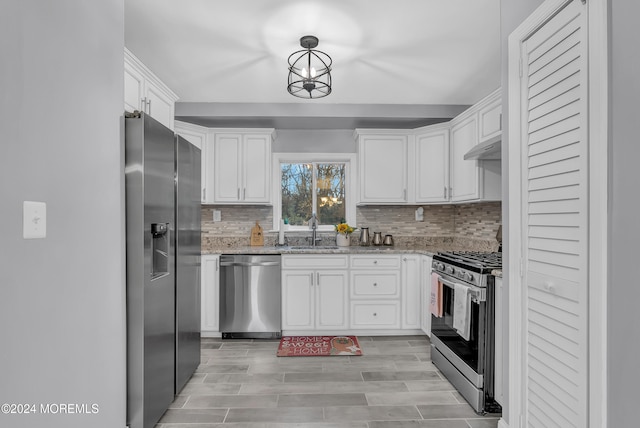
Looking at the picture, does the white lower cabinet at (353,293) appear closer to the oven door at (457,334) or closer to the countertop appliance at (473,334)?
the oven door at (457,334)

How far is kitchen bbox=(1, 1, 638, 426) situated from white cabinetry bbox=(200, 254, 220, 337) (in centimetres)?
205

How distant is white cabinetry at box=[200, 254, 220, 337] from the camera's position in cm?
366

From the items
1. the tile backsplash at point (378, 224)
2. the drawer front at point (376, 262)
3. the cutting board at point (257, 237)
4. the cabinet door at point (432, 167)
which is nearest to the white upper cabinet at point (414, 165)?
the cabinet door at point (432, 167)

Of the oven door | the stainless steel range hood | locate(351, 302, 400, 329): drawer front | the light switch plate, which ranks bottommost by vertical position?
locate(351, 302, 400, 329): drawer front

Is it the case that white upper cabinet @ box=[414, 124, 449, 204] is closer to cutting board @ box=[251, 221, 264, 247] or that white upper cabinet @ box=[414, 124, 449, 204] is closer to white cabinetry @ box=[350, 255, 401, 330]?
white cabinetry @ box=[350, 255, 401, 330]

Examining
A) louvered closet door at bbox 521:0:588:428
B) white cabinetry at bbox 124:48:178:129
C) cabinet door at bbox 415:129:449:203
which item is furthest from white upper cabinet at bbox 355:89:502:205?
white cabinetry at bbox 124:48:178:129

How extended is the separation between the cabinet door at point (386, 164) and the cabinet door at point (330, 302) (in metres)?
1.12

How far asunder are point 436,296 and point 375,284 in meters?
0.94

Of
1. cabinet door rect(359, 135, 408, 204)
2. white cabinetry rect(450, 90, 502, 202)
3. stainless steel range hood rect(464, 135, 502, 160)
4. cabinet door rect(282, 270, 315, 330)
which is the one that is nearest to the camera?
stainless steel range hood rect(464, 135, 502, 160)

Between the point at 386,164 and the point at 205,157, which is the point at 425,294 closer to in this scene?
the point at 386,164

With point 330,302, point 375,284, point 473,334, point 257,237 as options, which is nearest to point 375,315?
point 375,284

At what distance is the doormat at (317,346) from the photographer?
3232 mm

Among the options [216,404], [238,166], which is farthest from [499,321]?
[238,166]

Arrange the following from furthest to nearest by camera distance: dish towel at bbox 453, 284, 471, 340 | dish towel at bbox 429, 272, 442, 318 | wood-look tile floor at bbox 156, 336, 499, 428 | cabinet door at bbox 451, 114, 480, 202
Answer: cabinet door at bbox 451, 114, 480, 202 < dish towel at bbox 429, 272, 442, 318 < dish towel at bbox 453, 284, 471, 340 < wood-look tile floor at bbox 156, 336, 499, 428
